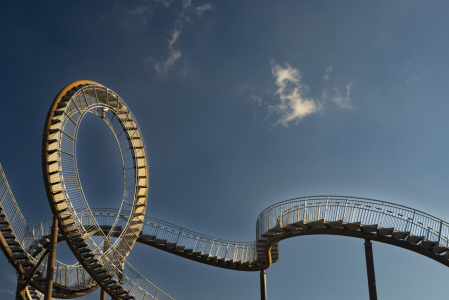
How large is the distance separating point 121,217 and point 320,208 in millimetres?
10835

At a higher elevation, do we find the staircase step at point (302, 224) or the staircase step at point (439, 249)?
the staircase step at point (302, 224)

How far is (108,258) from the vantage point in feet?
69.2

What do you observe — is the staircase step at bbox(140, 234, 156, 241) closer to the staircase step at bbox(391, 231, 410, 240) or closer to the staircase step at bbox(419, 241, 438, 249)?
the staircase step at bbox(391, 231, 410, 240)

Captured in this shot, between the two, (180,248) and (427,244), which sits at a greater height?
(180,248)

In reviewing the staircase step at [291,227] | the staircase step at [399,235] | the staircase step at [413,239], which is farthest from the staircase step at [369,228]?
the staircase step at [291,227]

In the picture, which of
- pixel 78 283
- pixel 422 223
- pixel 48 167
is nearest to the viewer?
pixel 422 223

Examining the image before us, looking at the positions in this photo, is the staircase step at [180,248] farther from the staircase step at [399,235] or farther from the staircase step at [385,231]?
the staircase step at [399,235]

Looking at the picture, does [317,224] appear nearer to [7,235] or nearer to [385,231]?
[385,231]

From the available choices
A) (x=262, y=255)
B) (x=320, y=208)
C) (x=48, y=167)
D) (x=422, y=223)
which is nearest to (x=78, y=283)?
(x=48, y=167)

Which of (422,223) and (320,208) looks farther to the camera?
(320,208)

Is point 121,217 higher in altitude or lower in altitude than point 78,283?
higher

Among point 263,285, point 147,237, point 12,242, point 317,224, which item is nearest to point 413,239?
point 317,224

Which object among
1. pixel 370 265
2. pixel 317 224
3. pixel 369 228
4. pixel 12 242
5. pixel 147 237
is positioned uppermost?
pixel 147 237

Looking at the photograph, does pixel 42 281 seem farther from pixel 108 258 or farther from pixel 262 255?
pixel 262 255
